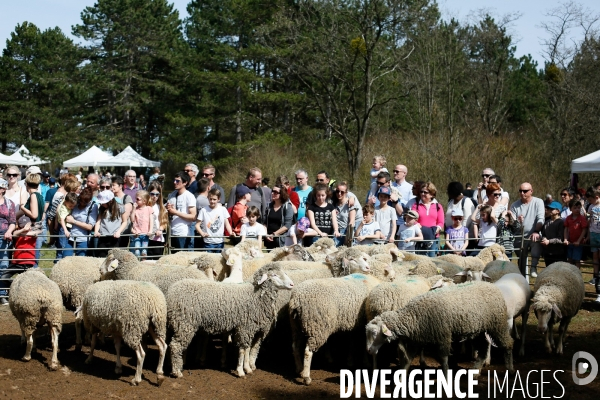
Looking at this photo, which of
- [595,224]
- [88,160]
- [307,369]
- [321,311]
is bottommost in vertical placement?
[307,369]

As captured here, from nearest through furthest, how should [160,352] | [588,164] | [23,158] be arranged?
[160,352], [588,164], [23,158]

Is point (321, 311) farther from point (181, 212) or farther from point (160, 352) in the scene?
point (181, 212)

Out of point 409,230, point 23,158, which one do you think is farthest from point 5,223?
point 23,158

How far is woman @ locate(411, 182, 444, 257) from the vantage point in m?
10.0

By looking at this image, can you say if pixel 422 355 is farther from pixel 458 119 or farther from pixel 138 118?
pixel 138 118

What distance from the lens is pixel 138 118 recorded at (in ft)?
141

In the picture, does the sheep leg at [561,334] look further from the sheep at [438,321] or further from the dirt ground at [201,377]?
the sheep at [438,321]

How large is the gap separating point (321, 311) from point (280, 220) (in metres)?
3.96

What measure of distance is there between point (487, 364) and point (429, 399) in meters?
1.28

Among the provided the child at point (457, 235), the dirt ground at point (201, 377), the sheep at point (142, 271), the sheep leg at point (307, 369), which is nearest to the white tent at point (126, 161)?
the child at point (457, 235)

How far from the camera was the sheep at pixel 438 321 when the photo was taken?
20.4 feet

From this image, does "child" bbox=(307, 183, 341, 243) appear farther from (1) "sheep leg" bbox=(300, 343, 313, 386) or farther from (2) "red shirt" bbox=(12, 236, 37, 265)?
(2) "red shirt" bbox=(12, 236, 37, 265)

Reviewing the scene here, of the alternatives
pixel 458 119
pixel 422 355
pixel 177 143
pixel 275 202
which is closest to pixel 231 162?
pixel 177 143

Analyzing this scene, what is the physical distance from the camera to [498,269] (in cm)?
801
